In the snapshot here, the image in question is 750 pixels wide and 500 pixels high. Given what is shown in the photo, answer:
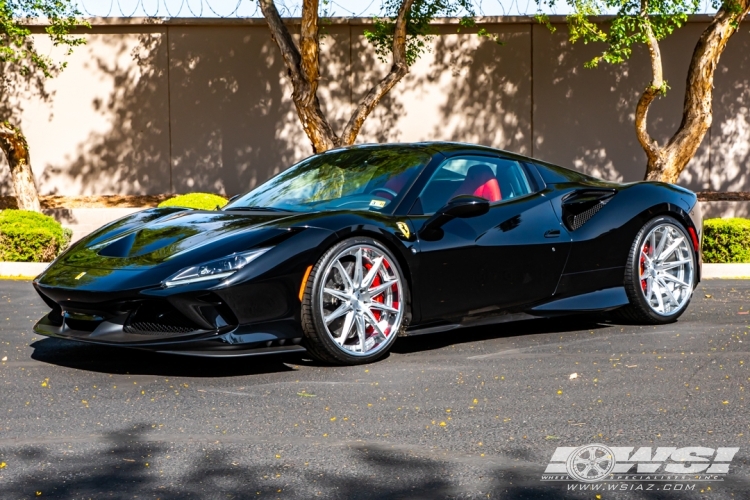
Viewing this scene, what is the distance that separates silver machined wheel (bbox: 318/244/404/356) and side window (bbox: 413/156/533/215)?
55 centimetres

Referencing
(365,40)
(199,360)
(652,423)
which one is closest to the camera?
(652,423)

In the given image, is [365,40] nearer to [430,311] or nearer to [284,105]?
[284,105]

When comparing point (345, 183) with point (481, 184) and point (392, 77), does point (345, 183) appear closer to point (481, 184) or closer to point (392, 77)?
point (481, 184)

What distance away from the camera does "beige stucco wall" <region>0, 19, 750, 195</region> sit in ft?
56.0

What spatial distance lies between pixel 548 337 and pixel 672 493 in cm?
338

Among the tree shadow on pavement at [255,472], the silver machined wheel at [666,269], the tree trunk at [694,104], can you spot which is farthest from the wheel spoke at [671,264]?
the tree trunk at [694,104]

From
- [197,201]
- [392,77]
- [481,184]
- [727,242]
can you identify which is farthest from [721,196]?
[481,184]

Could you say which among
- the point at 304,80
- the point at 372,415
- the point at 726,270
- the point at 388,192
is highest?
the point at 304,80

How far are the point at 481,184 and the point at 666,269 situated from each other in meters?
1.61

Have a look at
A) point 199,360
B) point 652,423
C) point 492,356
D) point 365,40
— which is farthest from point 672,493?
point 365,40

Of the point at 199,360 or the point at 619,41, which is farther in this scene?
the point at 619,41

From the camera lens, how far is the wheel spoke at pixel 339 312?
5735mm

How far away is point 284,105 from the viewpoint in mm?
17266

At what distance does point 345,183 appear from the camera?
21.7 feet
